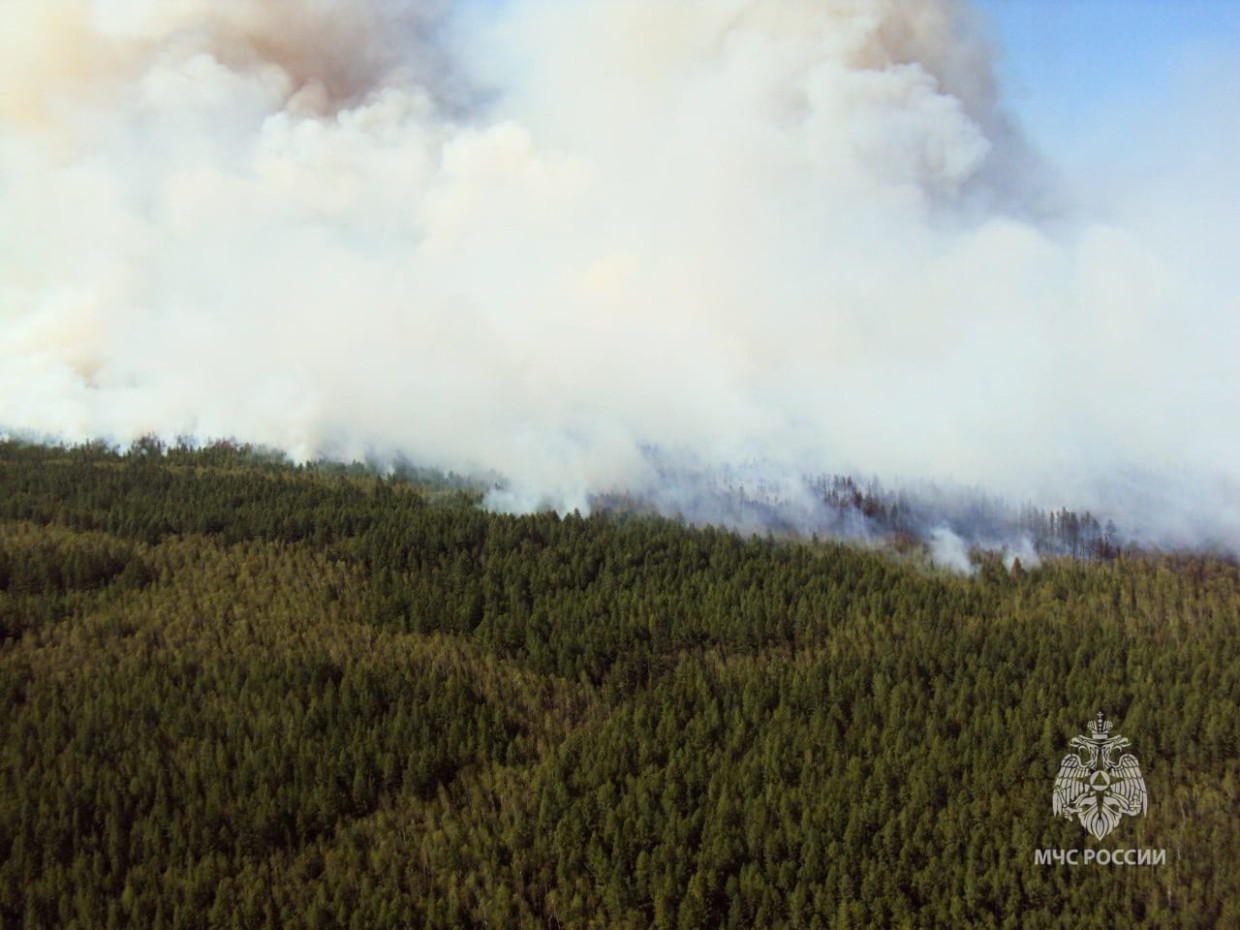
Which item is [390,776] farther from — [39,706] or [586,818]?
[39,706]

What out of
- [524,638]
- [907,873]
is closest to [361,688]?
[524,638]

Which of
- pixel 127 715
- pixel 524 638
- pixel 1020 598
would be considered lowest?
pixel 127 715

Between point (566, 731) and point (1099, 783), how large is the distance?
4630 cm

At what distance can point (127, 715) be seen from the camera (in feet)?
331

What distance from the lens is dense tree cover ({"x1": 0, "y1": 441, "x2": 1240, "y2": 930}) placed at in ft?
272

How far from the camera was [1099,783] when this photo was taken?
102m

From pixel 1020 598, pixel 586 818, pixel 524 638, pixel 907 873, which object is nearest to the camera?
pixel 907 873

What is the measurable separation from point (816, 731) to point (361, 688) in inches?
1612

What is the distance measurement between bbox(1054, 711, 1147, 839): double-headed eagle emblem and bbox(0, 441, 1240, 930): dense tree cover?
4.55 ft

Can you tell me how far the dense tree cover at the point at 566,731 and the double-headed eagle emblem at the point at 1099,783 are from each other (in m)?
1.39

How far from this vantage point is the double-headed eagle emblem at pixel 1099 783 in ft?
304
